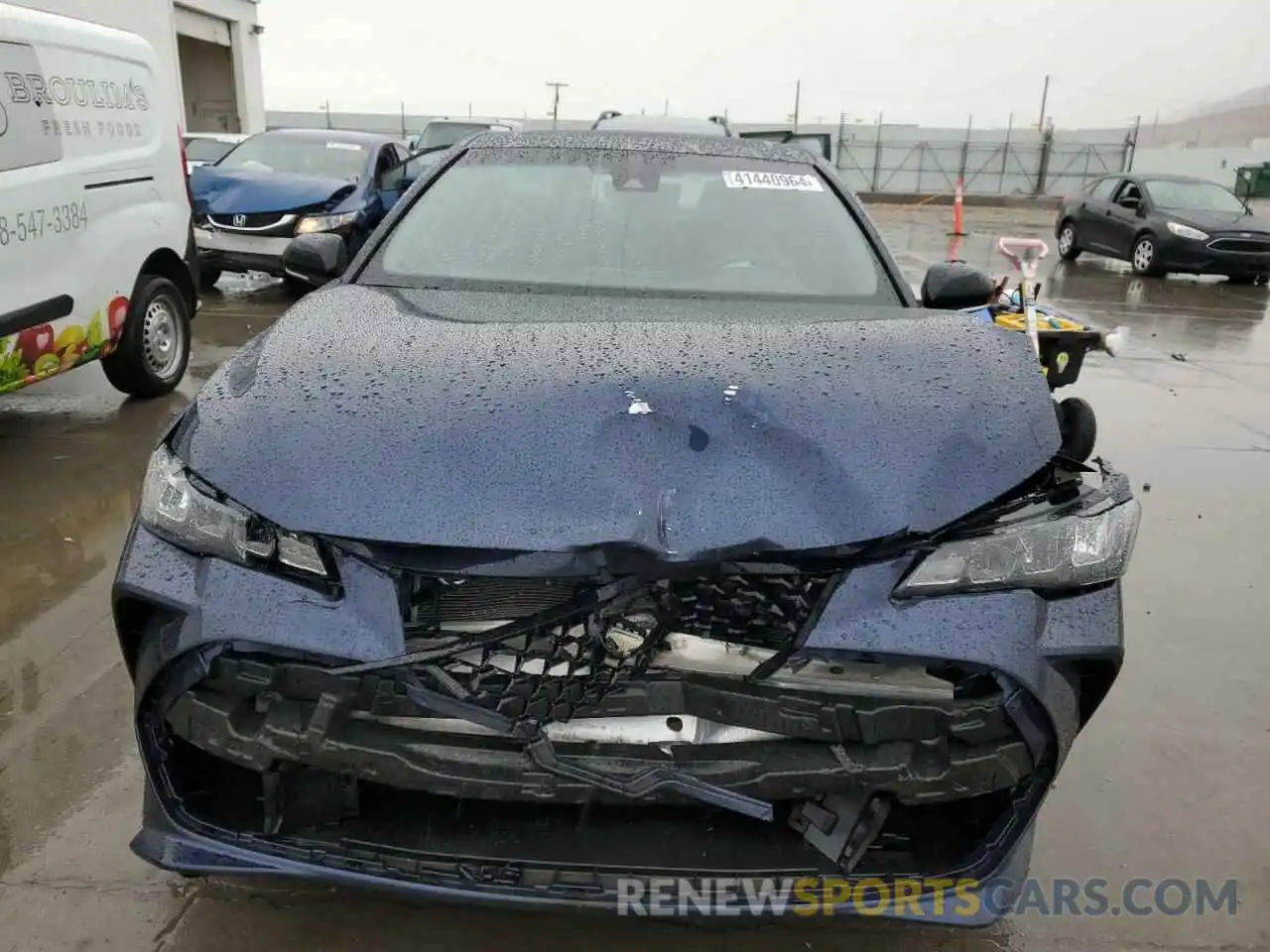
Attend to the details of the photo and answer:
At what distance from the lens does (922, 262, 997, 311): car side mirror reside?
9.92ft

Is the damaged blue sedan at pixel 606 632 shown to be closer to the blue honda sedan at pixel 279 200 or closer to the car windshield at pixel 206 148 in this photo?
the blue honda sedan at pixel 279 200

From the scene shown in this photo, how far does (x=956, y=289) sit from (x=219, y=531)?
2236mm

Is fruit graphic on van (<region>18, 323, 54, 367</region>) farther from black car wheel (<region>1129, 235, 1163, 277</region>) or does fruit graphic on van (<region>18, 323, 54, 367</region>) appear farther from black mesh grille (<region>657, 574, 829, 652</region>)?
black car wheel (<region>1129, 235, 1163, 277</region>)

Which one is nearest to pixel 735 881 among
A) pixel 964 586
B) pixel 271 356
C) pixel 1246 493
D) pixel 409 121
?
pixel 964 586

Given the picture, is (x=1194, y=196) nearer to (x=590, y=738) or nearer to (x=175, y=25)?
(x=590, y=738)

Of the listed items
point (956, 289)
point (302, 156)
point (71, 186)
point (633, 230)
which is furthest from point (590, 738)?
point (302, 156)

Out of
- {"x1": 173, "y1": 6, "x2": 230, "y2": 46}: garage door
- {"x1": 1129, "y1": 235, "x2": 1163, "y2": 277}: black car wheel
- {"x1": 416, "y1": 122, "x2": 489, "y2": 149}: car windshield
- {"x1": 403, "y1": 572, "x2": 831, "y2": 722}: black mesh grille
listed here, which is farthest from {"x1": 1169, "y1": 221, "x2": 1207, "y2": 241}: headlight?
{"x1": 173, "y1": 6, "x2": 230, "y2": 46}: garage door

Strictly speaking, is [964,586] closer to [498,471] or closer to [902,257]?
[498,471]

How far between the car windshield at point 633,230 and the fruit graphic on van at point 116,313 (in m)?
2.80

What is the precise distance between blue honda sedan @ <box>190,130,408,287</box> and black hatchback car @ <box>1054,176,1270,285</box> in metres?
9.93

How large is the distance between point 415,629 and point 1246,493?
474cm

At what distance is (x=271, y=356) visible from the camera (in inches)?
86.0

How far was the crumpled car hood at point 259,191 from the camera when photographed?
8.80 metres

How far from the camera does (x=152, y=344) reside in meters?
5.77
